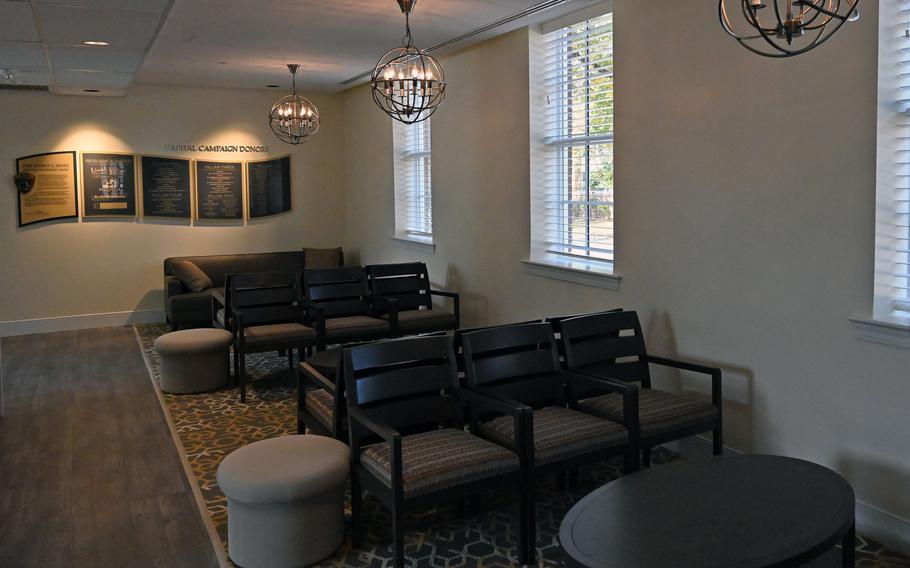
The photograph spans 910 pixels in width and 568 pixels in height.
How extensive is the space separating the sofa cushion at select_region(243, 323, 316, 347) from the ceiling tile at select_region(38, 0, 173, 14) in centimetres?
231

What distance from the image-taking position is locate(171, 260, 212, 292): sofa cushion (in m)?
7.96

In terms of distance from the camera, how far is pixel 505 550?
317 centimetres

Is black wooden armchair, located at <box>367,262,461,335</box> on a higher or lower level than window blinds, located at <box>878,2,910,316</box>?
lower

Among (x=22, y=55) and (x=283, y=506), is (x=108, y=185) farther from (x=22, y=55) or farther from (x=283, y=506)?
(x=283, y=506)

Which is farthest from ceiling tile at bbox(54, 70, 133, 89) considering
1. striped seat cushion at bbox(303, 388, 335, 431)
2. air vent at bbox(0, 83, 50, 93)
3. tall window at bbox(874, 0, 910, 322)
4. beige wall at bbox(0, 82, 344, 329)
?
tall window at bbox(874, 0, 910, 322)

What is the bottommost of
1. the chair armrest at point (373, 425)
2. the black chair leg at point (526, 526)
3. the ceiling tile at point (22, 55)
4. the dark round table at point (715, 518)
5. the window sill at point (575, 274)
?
the black chair leg at point (526, 526)

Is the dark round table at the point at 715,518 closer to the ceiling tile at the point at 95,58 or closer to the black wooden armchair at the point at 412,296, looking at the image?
the black wooden armchair at the point at 412,296

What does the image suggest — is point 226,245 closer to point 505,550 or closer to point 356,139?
point 356,139

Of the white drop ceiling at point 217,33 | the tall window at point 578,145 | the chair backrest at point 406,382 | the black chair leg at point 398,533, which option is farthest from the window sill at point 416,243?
the black chair leg at point 398,533

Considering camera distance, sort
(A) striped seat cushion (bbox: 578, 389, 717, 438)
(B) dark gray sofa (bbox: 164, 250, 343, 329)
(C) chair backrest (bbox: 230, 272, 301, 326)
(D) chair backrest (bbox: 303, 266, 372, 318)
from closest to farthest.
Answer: (A) striped seat cushion (bbox: 578, 389, 717, 438) < (C) chair backrest (bbox: 230, 272, 301, 326) < (D) chair backrest (bbox: 303, 266, 372, 318) < (B) dark gray sofa (bbox: 164, 250, 343, 329)

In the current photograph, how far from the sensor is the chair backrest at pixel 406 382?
127 inches

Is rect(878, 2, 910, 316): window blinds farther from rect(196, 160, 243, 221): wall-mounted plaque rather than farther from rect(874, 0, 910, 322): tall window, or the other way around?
rect(196, 160, 243, 221): wall-mounted plaque

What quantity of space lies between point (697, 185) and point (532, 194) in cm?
163

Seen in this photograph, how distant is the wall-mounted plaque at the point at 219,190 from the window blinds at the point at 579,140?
462cm
